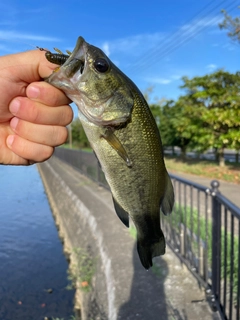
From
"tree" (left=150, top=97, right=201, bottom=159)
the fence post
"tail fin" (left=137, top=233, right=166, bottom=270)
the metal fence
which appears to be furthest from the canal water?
"tree" (left=150, top=97, right=201, bottom=159)

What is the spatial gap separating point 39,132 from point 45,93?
0.25m

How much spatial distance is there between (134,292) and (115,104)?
118 inches

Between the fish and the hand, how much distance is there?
0.53ft

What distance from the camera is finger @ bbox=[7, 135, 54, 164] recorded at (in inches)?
71.9

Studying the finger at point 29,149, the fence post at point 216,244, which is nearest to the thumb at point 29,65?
the finger at point 29,149

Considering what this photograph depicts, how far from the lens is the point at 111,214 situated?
7164mm

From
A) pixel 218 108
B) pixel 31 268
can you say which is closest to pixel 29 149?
pixel 31 268

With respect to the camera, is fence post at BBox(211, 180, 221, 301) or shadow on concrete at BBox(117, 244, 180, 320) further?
fence post at BBox(211, 180, 221, 301)

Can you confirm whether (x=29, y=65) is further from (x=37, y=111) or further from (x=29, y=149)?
(x=29, y=149)

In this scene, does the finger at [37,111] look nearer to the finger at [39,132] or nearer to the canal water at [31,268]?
the finger at [39,132]

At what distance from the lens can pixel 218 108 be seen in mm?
17328

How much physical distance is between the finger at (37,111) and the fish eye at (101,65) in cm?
36

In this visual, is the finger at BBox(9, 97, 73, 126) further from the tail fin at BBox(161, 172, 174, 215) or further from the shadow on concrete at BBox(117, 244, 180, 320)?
the shadow on concrete at BBox(117, 244, 180, 320)

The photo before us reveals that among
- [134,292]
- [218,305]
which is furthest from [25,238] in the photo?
[218,305]
